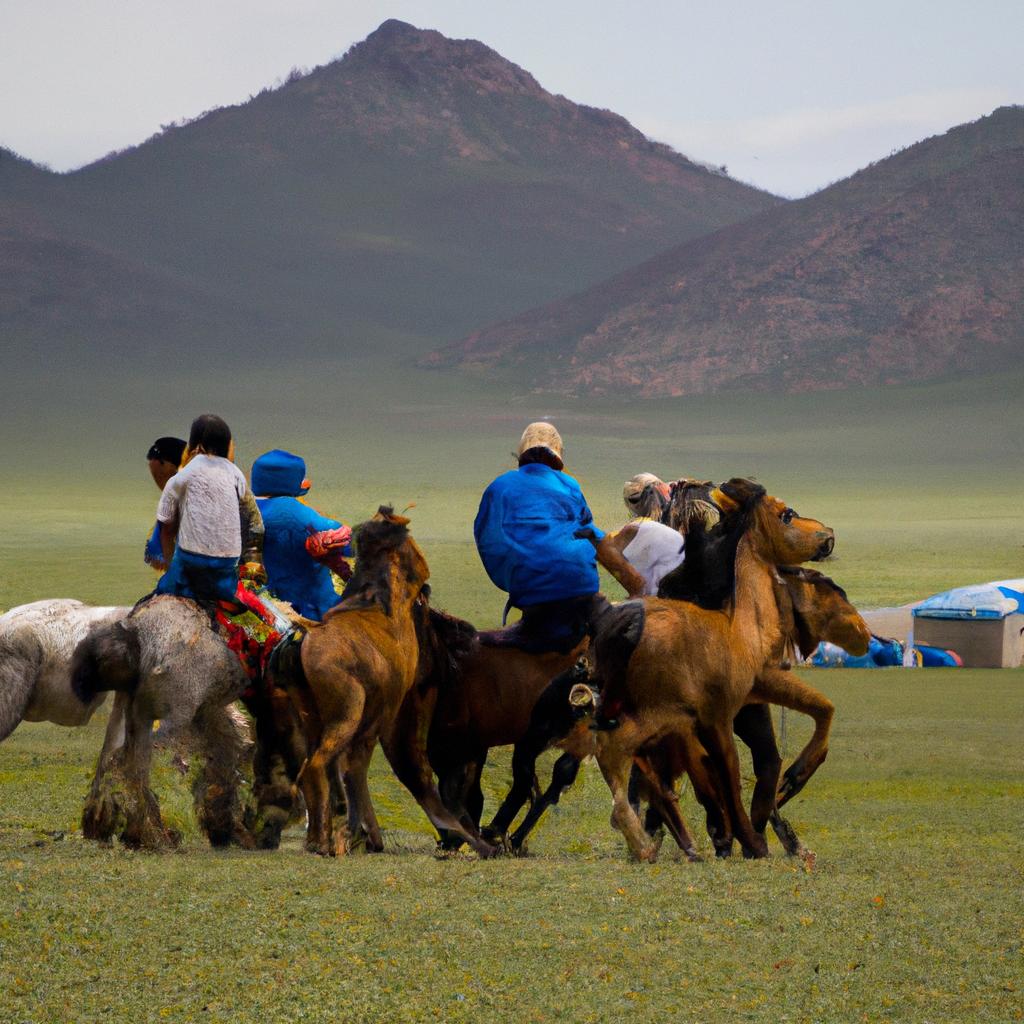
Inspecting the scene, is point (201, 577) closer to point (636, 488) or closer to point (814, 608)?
point (636, 488)

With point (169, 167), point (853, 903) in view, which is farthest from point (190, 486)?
point (169, 167)

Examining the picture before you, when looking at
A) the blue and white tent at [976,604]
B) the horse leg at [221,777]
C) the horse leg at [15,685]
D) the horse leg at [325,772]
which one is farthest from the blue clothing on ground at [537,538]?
the blue and white tent at [976,604]

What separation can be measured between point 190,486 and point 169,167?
523 ft

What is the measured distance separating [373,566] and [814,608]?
1.95 metres

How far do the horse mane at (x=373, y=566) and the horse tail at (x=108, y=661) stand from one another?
81 centimetres

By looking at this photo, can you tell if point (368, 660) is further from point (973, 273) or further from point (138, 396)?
point (973, 273)

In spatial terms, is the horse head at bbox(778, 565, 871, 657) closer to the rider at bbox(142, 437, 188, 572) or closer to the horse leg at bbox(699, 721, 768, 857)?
the horse leg at bbox(699, 721, 768, 857)

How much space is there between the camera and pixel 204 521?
7262 millimetres

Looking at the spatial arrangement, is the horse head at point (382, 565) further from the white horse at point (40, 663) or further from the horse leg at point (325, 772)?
the white horse at point (40, 663)

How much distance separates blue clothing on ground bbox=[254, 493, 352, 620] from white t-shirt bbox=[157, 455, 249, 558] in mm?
747

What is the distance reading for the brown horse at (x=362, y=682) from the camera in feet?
22.9

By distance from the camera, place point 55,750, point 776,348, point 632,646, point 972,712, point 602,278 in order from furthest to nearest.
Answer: point 602,278 → point 776,348 → point 972,712 → point 55,750 → point 632,646

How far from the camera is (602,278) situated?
140 m

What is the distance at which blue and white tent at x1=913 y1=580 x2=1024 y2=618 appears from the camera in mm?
17844
